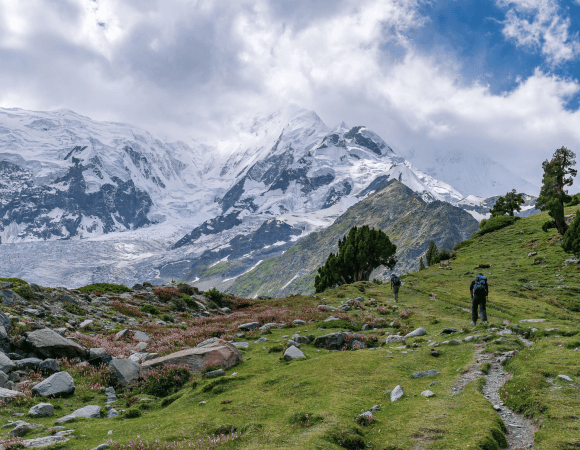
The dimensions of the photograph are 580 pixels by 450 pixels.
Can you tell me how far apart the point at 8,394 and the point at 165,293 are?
1104 inches

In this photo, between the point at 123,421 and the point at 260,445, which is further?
the point at 123,421

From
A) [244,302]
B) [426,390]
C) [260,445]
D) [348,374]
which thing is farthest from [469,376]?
[244,302]

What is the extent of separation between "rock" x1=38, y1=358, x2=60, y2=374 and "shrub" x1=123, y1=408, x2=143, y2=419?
212 inches

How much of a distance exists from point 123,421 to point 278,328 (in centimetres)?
1397

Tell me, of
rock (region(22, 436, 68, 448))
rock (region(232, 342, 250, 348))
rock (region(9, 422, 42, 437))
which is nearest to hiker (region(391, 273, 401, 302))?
rock (region(232, 342, 250, 348))

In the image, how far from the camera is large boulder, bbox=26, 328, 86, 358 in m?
15.5

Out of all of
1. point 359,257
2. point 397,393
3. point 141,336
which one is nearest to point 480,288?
point 397,393

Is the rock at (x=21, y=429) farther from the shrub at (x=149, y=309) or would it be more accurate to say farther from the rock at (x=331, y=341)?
the shrub at (x=149, y=309)

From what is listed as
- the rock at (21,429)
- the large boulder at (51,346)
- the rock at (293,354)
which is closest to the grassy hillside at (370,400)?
the rock at (293,354)

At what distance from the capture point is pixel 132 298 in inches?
1396

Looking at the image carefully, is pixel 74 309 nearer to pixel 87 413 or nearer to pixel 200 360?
pixel 200 360

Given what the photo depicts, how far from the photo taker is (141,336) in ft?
70.9

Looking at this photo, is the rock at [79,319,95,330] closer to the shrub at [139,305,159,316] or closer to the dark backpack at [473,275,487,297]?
the shrub at [139,305,159,316]

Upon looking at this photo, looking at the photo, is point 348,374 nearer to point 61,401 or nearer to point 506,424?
point 506,424
